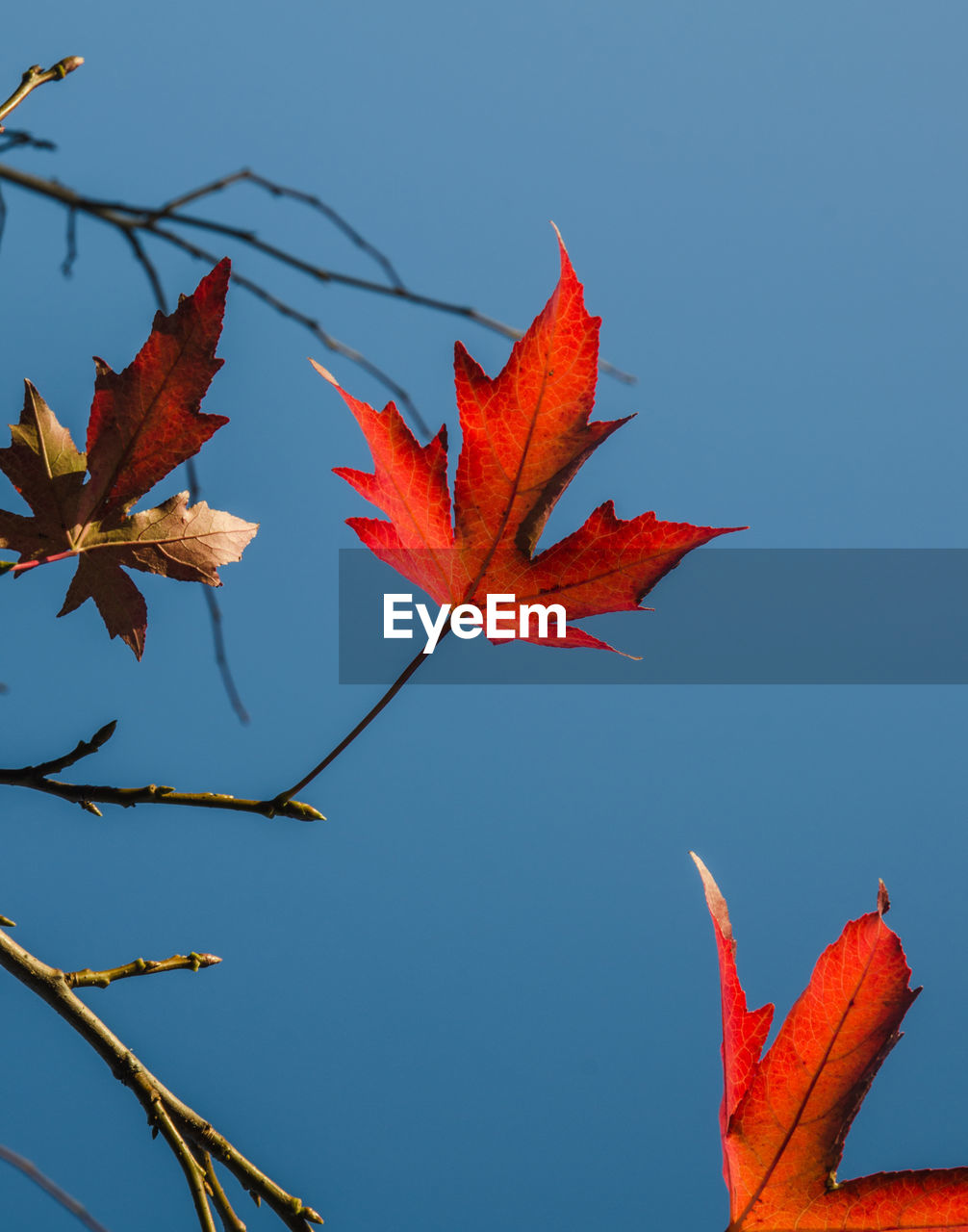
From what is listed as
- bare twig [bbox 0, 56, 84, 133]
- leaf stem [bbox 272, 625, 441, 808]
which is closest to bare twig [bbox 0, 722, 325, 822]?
leaf stem [bbox 272, 625, 441, 808]

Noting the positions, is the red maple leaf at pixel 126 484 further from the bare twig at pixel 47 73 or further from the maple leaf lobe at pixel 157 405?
the bare twig at pixel 47 73

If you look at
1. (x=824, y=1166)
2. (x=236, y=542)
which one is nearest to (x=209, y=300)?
(x=236, y=542)

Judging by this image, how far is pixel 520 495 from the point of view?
0.31m

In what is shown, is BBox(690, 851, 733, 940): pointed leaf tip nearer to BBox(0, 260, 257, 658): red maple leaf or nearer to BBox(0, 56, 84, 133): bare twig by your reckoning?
BBox(0, 260, 257, 658): red maple leaf

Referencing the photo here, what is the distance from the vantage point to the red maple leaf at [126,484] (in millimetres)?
285

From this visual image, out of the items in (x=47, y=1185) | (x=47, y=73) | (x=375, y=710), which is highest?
(x=47, y=73)

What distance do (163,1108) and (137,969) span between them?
0.16 ft

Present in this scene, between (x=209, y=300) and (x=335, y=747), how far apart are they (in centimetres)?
16

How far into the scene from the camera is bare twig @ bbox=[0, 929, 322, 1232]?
0.87 ft

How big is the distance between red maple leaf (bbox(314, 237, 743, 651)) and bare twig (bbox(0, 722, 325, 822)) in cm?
10

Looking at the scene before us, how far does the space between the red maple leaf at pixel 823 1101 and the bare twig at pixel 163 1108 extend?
0.49 feet

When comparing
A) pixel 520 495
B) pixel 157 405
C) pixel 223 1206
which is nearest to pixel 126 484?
pixel 157 405

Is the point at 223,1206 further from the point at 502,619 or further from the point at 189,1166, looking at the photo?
the point at 502,619

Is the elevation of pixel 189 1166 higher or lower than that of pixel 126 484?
lower
